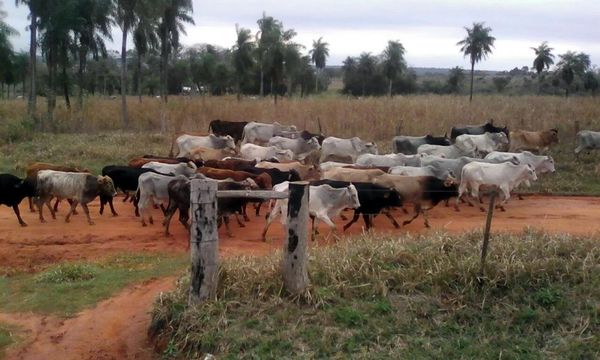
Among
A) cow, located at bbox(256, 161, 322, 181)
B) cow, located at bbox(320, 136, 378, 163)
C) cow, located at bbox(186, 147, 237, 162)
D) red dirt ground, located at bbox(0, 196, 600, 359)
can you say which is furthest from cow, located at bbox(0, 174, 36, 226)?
cow, located at bbox(320, 136, 378, 163)

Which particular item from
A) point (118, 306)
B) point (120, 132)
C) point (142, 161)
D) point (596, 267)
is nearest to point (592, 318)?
point (596, 267)

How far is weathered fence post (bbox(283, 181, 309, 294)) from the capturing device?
24.1 ft

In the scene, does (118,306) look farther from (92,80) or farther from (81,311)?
(92,80)

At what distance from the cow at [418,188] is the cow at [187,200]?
9.38 ft

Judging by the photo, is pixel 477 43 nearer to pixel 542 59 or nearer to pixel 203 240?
pixel 542 59

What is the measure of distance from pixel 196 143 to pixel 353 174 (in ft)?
24.6

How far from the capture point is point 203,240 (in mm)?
7363

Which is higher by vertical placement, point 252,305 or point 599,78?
point 599,78

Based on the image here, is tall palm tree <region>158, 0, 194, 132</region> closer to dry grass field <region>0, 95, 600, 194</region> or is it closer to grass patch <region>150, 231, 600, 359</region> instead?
dry grass field <region>0, 95, 600, 194</region>

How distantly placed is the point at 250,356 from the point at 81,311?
3.12 meters

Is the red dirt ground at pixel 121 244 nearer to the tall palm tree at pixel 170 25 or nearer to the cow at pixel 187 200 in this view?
the cow at pixel 187 200

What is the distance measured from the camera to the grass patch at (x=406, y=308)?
656 centimetres

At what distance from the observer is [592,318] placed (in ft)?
22.4

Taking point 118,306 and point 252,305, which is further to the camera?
point 118,306
